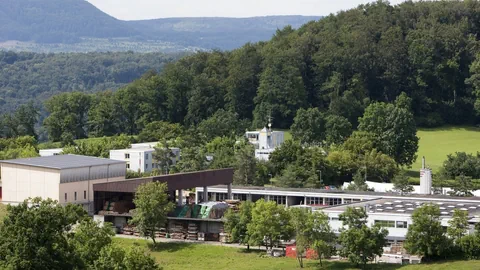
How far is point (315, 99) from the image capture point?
352 feet

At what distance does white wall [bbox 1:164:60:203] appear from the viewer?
59.0 meters

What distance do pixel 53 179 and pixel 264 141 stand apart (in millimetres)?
29046

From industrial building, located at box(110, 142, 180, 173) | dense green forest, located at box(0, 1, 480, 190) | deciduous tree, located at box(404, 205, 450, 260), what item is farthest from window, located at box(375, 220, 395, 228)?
dense green forest, located at box(0, 1, 480, 190)

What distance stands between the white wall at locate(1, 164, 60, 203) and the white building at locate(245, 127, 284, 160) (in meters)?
23.1

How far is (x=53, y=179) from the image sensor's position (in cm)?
5900

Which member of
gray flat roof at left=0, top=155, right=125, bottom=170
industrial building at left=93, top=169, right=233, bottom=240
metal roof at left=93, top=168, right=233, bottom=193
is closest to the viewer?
industrial building at left=93, top=169, right=233, bottom=240

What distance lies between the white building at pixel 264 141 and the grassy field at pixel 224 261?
2718 centimetres

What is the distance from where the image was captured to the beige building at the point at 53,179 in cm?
5897

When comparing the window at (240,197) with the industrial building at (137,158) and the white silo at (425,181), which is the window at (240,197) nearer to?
the white silo at (425,181)

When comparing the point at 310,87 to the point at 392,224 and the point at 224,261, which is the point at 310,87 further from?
the point at 224,261

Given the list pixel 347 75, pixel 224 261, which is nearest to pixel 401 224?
pixel 224 261

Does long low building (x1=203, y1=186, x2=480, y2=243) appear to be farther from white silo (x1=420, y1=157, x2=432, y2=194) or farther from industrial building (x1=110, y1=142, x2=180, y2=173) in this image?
industrial building (x1=110, y1=142, x2=180, y2=173)

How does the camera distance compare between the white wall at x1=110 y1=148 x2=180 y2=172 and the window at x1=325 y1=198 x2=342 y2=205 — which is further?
the white wall at x1=110 y1=148 x2=180 y2=172

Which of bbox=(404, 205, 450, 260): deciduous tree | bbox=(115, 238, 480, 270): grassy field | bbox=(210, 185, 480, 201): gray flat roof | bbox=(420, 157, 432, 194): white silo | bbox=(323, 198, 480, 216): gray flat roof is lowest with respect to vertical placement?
bbox=(115, 238, 480, 270): grassy field
